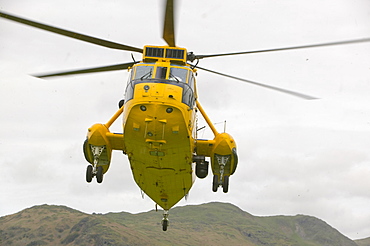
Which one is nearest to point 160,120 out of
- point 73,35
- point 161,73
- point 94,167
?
point 161,73

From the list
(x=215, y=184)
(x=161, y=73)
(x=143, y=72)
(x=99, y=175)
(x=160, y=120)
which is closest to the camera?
(x=160, y=120)

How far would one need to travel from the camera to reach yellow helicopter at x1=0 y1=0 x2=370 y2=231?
26.2 meters

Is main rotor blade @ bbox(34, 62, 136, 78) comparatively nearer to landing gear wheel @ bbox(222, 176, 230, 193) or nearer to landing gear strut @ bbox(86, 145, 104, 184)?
landing gear strut @ bbox(86, 145, 104, 184)

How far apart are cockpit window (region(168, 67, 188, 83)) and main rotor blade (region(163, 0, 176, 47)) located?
1.50m

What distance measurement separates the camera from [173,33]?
85.6 ft

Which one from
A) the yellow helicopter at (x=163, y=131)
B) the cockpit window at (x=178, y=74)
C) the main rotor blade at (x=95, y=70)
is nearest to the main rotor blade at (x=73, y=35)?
the yellow helicopter at (x=163, y=131)

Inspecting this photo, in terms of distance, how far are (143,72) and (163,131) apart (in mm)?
3311

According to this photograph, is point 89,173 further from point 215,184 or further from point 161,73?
point 161,73

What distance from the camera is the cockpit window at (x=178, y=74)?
2747 centimetres

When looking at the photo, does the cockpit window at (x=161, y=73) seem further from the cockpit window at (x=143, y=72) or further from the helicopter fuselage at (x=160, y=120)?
the cockpit window at (x=143, y=72)

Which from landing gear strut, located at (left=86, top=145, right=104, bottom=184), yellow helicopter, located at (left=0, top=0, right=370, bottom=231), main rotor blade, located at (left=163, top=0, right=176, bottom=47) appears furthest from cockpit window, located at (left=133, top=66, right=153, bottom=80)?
landing gear strut, located at (left=86, top=145, right=104, bottom=184)

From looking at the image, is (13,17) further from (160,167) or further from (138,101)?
(160,167)

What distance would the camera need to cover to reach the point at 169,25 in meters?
24.6

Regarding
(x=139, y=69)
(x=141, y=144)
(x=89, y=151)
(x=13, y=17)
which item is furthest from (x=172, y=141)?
(x=13, y=17)
